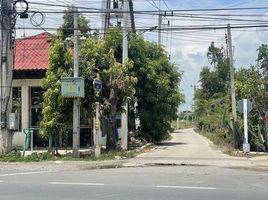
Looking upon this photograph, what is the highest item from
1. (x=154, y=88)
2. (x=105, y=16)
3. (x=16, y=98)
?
(x=105, y=16)

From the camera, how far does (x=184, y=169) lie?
18.7 meters

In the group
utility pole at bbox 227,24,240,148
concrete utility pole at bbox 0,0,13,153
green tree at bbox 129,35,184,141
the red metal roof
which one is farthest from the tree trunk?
utility pole at bbox 227,24,240,148

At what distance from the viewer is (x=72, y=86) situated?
75.8 feet

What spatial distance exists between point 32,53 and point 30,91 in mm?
2550

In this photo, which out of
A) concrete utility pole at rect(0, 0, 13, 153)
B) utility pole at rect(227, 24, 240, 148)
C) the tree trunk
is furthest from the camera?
utility pole at rect(227, 24, 240, 148)

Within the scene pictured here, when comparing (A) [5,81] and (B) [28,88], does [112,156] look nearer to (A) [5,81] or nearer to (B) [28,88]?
(A) [5,81]

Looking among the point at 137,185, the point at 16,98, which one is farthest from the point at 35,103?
the point at 137,185

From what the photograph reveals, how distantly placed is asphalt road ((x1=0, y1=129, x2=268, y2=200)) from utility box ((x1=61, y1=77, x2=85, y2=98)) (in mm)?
4265

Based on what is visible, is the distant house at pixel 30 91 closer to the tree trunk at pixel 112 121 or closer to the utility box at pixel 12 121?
the tree trunk at pixel 112 121

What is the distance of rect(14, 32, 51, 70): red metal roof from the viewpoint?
99.1 feet

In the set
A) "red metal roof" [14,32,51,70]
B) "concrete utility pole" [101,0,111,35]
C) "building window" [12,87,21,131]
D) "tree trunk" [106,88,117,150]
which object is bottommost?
"tree trunk" [106,88,117,150]

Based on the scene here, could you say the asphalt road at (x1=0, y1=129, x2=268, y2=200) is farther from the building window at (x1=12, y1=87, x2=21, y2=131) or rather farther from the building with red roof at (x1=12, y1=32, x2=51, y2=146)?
the building window at (x1=12, y1=87, x2=21, y2=131)

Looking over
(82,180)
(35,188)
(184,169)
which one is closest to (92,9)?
(184,169)

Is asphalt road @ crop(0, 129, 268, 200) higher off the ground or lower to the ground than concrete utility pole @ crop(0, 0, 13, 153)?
lower
